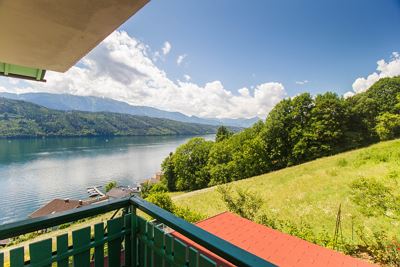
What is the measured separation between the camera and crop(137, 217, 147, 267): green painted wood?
6.16 feet

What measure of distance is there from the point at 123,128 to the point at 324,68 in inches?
4370

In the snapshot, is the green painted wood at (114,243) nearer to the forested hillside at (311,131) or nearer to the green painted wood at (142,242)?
the green painted wood at (142,242)

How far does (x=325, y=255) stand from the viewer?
16.0ft

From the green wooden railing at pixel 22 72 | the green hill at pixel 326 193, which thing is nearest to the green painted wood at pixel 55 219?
the green wooden railing at pixel 22 72

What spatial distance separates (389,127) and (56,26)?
91.0ft

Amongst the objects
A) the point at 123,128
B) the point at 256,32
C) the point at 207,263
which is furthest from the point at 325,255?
the point at 123,128

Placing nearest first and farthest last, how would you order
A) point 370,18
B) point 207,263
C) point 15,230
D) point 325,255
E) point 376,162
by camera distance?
1. point 207,263
2. point 15,230
3. point 325,255
4. point 370,18
5. point 376,162

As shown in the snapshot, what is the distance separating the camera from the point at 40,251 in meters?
1.49

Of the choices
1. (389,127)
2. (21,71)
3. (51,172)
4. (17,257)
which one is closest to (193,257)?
(17,257)

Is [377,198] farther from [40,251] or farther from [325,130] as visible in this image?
[325,130]

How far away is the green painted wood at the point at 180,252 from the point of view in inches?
57.5

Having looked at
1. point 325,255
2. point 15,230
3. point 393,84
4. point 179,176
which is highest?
point 393,84

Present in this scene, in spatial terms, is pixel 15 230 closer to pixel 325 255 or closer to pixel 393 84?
pixel 325 255

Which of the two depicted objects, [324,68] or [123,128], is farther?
[123,128]
